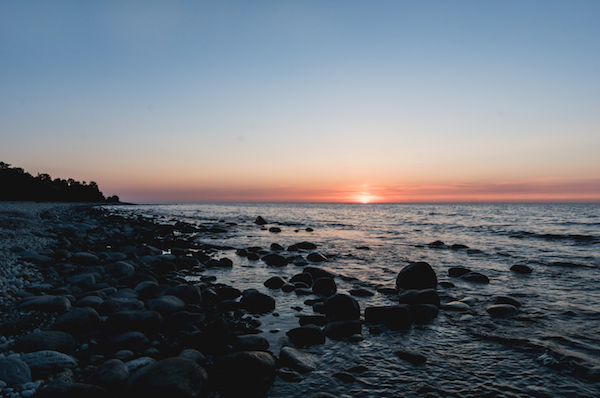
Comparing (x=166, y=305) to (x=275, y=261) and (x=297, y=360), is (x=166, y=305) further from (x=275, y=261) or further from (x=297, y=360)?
(x=275, y=261)

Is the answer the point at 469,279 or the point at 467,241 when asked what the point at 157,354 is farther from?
the point at 467,241

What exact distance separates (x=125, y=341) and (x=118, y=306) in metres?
1.66

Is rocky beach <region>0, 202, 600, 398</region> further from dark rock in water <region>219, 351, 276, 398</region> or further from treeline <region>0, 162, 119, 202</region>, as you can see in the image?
treeline <region>0, 162, 119, 202</region>

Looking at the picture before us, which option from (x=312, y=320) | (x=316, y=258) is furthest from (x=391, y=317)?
(x=316, y=258)

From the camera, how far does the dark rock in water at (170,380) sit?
3816mm

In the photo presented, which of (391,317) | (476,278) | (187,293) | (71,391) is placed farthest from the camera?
(476,278)

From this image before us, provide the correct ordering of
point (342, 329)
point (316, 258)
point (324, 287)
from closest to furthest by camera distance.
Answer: point (342, 329) < point (324, 287) < point (316, 258)

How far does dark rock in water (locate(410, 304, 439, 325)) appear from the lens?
7156mm

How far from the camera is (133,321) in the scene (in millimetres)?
5891

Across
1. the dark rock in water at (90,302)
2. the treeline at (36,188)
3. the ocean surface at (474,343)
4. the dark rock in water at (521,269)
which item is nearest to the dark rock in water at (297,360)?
the ocean surface at (474,343)

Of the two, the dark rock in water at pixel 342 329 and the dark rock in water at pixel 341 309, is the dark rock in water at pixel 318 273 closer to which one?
the dark rock in water at pixel 341 309

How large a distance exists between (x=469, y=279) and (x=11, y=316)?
12471 millimetres

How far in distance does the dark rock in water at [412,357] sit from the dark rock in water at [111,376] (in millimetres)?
4203

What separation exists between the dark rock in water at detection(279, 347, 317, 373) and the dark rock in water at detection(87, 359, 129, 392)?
87.9 inches
